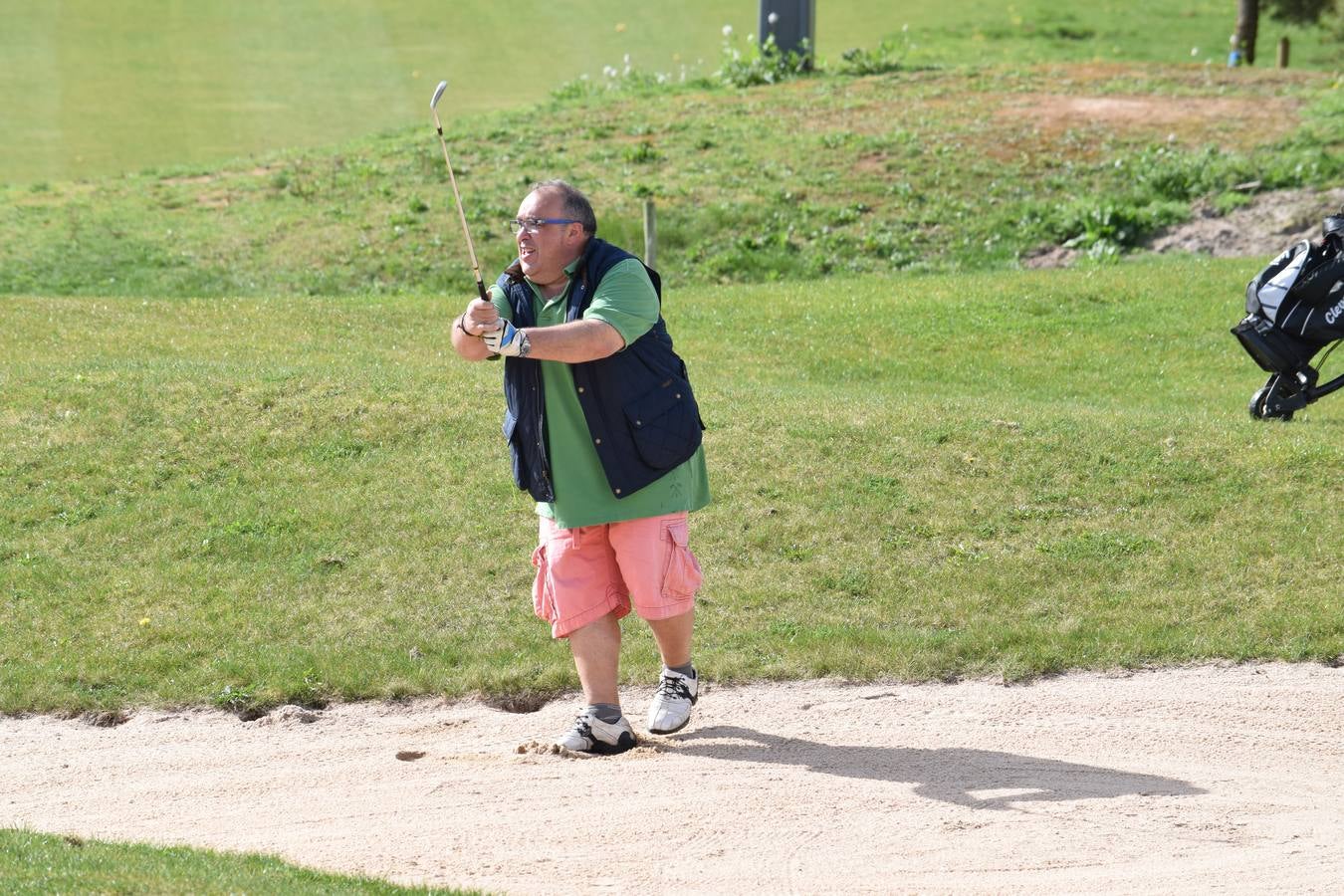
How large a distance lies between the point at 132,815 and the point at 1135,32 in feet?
104

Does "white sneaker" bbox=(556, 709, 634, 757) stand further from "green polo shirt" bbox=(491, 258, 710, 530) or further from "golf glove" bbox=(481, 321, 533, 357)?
"golf glove" bbox=(481, 321, 533, 357)

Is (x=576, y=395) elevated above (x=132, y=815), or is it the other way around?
(x=576, y=395)

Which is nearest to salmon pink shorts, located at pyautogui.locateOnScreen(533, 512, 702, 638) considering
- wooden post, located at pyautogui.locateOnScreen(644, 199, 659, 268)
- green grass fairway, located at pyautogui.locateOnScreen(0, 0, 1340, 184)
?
wooden post, located at pyautogui.locateOnScreen(644, 199, 659, 268)

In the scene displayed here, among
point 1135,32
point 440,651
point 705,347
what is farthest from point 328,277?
point 1135,32

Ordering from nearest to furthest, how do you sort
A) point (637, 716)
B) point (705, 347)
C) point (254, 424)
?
point (637, 716) → point (254, 424) → point (705, 347)

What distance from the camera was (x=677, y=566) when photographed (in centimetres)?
579

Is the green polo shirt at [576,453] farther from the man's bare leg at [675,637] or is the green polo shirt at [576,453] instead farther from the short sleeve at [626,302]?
the man's bare leg at [675,637]

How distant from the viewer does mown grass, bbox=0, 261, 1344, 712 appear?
7.08 metres

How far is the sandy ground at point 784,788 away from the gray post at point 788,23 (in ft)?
61.2

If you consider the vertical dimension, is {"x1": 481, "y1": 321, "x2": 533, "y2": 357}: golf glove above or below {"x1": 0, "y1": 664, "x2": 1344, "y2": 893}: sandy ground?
above

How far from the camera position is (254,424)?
31.2 feet

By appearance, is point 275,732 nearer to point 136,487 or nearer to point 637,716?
point 637,716

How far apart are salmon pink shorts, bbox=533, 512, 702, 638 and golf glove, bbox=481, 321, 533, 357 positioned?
815 millimetres

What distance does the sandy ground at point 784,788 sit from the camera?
4945 mm
